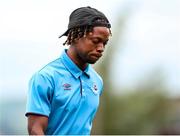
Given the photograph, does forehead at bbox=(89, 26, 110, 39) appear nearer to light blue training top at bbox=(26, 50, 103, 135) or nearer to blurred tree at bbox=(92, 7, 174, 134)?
light blue training top at bbox=(26, 50, 103, 135)

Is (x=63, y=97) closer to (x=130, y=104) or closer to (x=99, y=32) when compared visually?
(x=99, y=32)

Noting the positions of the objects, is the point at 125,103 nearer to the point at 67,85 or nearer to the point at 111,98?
the point at 111,98

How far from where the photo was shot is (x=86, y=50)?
21.7ft

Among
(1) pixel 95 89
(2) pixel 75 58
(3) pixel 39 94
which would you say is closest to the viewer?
(3) pixel 39 94

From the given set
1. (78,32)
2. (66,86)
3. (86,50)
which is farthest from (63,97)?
(78,32)

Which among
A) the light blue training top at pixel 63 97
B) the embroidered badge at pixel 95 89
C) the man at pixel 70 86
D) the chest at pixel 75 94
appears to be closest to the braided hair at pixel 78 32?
the man at pixel 70 86

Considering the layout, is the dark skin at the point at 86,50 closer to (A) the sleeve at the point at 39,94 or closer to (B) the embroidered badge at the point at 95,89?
(A) the sleeve at the point at 39,94

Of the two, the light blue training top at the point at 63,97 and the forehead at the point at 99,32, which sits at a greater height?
the forehead at the point at 99,32

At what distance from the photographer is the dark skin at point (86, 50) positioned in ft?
21.2

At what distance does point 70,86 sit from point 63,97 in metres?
0.14

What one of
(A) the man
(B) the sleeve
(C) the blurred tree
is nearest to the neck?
(A) the man

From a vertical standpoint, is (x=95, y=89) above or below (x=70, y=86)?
below

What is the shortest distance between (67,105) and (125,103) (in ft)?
55.0

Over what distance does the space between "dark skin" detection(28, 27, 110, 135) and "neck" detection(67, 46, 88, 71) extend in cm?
3
